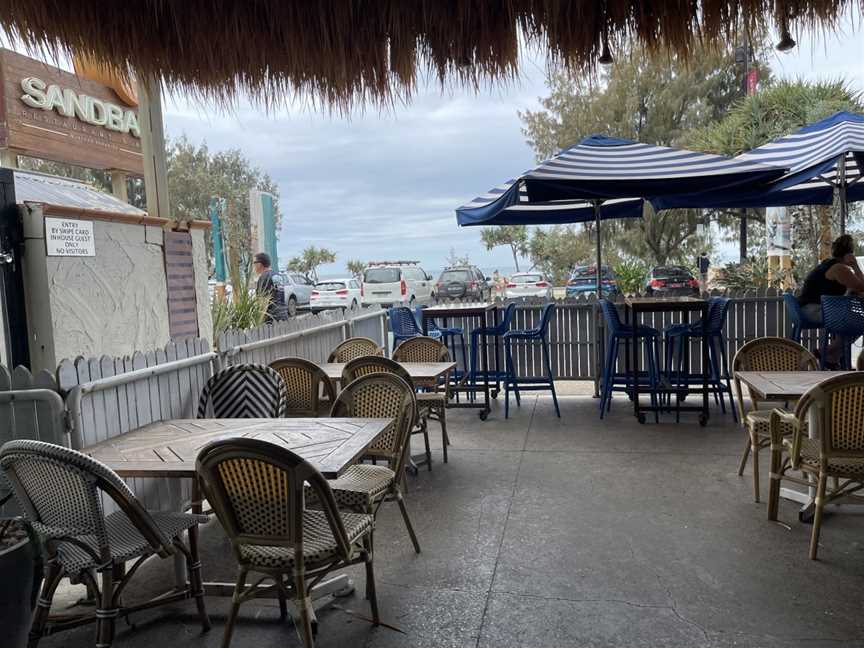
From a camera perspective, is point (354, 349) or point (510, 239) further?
point (510, 239)

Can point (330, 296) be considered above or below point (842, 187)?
below

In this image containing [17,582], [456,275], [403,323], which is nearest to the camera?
[17,582]

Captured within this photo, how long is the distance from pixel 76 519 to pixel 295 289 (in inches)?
757

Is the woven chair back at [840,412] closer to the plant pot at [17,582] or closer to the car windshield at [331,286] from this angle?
the plant pot at [17,582]

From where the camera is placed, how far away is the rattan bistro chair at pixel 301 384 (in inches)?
166

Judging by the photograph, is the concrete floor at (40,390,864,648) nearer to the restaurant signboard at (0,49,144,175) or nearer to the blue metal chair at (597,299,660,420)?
the blue metal chair at (597,299,660,420)

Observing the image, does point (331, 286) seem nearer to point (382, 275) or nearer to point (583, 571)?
point (382, 275)

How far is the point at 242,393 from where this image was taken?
376 centimetres

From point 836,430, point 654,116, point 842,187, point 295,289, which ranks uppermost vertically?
point 654,116

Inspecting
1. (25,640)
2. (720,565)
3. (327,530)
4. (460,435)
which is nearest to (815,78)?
(460,435)

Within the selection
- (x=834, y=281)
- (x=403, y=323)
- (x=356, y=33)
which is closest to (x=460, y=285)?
(x=403, y=323)

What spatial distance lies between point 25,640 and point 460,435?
4158 mm

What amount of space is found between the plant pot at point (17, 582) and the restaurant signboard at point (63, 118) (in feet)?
14.2

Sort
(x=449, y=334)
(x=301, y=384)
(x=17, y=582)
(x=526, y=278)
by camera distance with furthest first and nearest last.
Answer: (x=526, y=278), (x=449, y=334), (x=301, y=384), (x=17, y=582)
